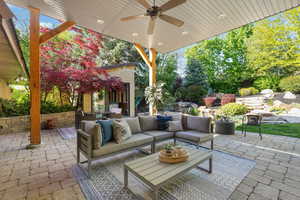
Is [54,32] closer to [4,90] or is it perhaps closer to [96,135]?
[96,135]

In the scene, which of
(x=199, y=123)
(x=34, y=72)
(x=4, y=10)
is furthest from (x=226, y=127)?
(x=34, y=72)

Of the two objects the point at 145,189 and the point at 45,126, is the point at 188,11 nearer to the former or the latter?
the point at 145,189

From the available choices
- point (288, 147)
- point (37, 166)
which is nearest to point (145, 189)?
point (37, 166)

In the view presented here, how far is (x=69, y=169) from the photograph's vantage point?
102 inches

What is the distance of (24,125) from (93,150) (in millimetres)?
4690

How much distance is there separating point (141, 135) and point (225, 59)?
43.0ft

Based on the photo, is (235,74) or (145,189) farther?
(235,74)

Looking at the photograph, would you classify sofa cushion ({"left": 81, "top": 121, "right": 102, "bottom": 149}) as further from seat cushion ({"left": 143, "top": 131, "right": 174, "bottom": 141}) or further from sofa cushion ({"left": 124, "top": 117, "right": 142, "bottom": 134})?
seat cushion ({"left": 143, "top": 131, "right": 174, "bottom": 141})

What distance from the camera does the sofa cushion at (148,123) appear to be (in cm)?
370

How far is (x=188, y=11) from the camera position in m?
3.56

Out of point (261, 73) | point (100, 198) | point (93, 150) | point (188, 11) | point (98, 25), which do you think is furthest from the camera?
point (261, 73)

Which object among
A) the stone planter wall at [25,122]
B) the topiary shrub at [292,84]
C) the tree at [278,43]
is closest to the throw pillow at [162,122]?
the stone planter wall at [25,122]

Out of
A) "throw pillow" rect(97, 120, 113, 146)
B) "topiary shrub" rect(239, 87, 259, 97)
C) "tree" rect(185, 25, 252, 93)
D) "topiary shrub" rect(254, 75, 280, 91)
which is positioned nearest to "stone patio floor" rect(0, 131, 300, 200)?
"throw pillow" rect(97, 120, 113, 146)

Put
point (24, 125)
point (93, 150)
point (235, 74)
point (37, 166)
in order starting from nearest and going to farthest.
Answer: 1. point (93, 150)
2. point (37, 166)
3. point (24, 125)
4. point (235, 74)
